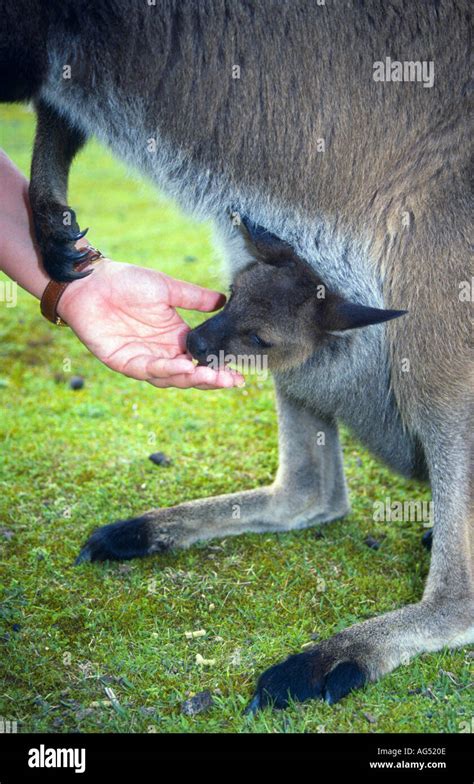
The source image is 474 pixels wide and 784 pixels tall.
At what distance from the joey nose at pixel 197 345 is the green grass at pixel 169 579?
423 millimetres

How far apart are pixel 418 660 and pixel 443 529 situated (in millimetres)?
346

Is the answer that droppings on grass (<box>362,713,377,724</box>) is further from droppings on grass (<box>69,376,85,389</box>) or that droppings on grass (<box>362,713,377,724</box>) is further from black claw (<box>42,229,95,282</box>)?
droppings on grass (<box>69,376,85,389</box>)

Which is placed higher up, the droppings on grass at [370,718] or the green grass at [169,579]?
the green grass at [169,579]

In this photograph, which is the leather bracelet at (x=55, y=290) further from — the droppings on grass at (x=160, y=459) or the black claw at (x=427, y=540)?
the black claw at (x=427, y=540)

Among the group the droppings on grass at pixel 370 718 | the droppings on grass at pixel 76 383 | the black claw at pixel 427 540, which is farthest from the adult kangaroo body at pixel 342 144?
the droppings on grass at pixel 76 383

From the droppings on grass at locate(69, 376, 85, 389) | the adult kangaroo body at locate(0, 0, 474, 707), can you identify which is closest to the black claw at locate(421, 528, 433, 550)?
the adult kangaroo body at locate(0, 0, 474, 707)

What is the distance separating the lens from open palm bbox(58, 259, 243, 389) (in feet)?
9.20

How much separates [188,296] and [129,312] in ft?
0.62

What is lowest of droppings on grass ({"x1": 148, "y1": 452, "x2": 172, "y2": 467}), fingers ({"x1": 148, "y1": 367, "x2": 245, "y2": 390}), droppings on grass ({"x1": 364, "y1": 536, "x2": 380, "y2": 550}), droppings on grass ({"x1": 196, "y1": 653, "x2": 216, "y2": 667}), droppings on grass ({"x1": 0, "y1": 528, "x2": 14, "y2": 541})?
droppings on grass ({"x1": 196, "y1": 653, "x2": 216, "y2": 667})

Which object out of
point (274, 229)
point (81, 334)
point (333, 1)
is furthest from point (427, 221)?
point (81, 334)

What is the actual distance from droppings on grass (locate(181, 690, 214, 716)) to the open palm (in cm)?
90

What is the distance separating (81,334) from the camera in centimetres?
286

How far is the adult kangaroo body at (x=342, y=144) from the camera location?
2.45 metres
